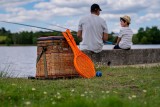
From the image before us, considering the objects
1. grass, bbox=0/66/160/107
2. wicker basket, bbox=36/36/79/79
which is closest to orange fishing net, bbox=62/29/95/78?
wicker basket, bbox=36/36/79/79

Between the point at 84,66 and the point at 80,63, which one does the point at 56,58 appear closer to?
the point at 80,63

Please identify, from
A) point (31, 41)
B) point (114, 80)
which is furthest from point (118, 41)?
point (31, 41)

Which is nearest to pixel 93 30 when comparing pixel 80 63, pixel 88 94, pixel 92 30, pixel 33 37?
pixel 92 30

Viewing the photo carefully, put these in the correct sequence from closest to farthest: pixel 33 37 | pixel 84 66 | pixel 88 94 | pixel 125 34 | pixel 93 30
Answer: pixel 88 94 → pixel 84 66 → pixel 93 30 → pixel 125 34 → pixel 33 37

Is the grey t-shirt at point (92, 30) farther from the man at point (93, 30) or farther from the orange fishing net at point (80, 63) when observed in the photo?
the orange fishing net at point (80, 63)

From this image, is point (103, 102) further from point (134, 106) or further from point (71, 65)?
point (71, 65)

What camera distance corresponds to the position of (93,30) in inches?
478

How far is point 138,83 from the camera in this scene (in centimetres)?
808

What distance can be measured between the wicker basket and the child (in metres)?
3.82

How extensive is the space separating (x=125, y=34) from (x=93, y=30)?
209 centimetres

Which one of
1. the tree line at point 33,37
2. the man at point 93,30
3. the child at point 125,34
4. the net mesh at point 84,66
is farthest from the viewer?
the tree line at point 33,37

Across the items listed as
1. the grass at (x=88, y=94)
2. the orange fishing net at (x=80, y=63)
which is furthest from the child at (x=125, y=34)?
the grass at (x=88, y=94)

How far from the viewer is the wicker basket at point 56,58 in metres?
10.4

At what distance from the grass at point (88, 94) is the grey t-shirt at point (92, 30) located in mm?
3502
